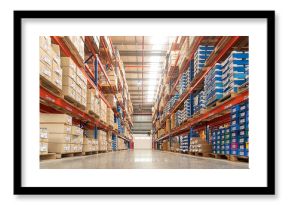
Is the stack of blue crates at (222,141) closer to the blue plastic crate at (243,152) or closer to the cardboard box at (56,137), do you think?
the blue plastic crate at (243,152)

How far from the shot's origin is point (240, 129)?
13.3 ft

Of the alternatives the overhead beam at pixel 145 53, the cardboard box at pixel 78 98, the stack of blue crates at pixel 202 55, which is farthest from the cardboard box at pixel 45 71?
the overhead beam at pixel 145 53

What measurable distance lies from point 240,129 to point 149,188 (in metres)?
2.23

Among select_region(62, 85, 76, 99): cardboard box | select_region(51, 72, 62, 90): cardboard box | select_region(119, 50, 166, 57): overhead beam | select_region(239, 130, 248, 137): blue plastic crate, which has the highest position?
select_region(119, 50, 166, 57): overhead beam

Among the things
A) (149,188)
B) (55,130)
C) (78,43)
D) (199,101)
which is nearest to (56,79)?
(55,130)

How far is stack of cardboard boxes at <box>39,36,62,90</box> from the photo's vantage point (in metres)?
3.55

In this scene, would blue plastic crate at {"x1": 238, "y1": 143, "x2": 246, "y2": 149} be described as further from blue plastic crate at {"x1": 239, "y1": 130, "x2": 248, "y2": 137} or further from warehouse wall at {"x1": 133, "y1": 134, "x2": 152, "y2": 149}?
warehouse wall at {"x1": 133, "y1": 134, "x2": 152, "y2": 149}

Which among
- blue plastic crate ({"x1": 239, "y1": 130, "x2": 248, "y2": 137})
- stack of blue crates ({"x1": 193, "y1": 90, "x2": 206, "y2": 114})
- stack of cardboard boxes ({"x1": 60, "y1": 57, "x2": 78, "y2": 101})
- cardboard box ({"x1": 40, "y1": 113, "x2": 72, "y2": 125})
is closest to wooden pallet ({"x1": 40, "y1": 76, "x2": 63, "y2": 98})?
stack of cardboard boxes ({"x1": 60, "y1": 57, "x2": 78, "y2": 101})

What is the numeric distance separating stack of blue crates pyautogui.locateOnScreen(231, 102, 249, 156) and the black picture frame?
57.1 inches

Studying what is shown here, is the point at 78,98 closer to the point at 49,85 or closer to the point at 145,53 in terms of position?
the point at 49,85

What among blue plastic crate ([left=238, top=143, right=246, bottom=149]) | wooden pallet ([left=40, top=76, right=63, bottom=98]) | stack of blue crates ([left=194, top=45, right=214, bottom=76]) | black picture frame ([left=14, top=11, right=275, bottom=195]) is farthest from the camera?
stack of blue crates ([left=194, top=45, right=214, bottom=76])

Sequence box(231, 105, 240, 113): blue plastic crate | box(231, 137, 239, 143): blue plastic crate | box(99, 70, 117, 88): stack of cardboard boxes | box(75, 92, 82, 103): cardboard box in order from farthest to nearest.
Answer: box(99, 70, 117, 88): stack of cardboard boxes, box(75, 92, 82, 103): cardboard box, box(231, 137, 239, 143): blue plastic crate, box(231, 105, 240, 113): blue plastic crate
